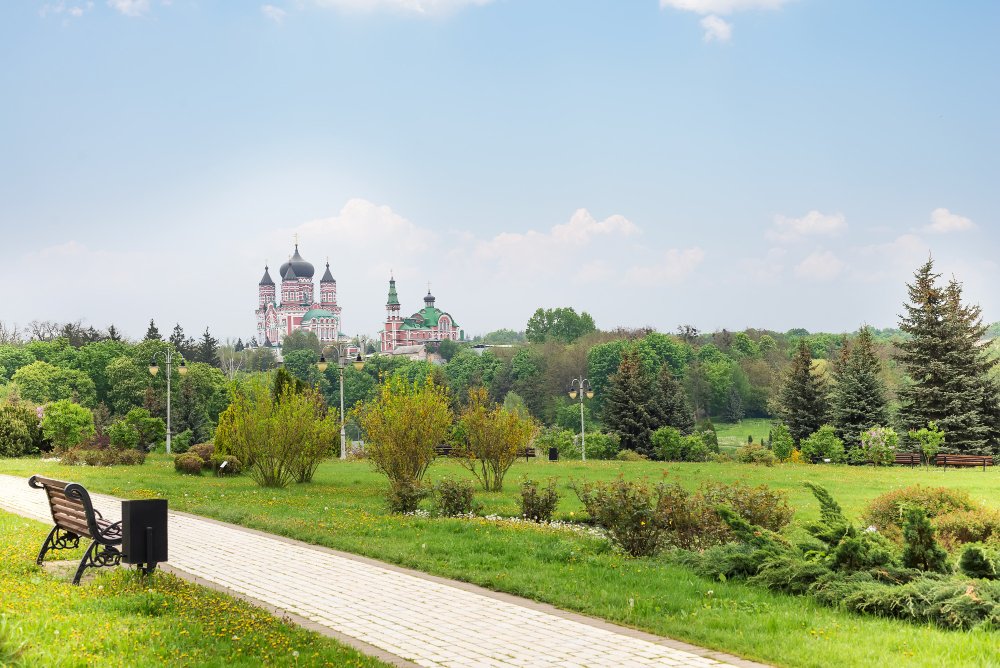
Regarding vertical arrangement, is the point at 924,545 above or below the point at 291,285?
below

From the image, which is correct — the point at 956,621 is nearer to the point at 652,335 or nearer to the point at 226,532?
the point at 226,532

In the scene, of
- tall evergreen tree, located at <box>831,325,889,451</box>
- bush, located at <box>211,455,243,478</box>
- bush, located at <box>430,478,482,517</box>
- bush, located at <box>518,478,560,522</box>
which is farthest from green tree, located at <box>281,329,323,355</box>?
bush, located at <box>518,478,560,522</box>

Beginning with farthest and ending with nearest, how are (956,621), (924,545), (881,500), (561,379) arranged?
(561,379) < (881,500) < (924,545) < (956,621)

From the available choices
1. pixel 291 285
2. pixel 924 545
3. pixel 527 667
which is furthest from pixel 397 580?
pixel 291 285

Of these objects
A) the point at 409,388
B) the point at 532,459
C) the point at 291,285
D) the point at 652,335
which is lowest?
the point at 532,459

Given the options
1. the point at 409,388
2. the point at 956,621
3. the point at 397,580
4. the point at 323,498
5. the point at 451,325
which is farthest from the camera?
the point at 451,325

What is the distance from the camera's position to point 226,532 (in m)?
11.7

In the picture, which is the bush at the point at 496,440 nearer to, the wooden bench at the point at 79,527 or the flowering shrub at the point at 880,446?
the wooden bench at the point at 79,527

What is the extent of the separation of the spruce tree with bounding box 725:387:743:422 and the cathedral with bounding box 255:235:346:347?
104414 millimetres

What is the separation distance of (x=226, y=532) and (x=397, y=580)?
428cm

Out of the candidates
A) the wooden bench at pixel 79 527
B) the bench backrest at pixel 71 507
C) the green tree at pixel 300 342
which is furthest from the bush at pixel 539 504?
the green tree at pixel 300 342

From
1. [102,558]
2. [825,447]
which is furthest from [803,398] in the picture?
[102,558]

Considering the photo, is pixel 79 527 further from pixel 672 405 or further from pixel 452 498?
pixel 672 405

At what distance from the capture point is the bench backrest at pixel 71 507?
312 inches
